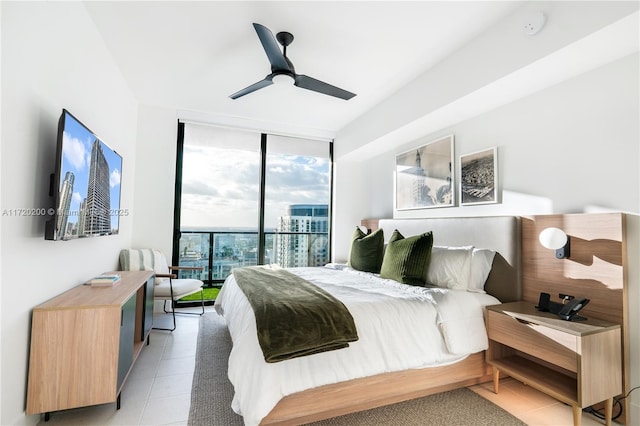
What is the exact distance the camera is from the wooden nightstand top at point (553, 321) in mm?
1851

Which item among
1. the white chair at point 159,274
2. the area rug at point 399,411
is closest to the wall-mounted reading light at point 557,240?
the area rug at point 399,411

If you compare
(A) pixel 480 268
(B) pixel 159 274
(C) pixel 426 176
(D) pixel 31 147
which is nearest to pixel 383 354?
(A) pixel 480 268

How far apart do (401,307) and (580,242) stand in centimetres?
130

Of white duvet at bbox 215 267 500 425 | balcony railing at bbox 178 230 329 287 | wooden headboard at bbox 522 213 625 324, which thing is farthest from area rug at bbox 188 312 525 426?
balcony railing at bbox 178 230 329 287

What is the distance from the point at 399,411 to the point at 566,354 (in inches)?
40.6

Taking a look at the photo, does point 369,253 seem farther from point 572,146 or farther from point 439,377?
point 572,146

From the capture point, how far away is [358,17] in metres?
2.45

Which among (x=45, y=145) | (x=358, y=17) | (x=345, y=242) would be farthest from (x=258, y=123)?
(x=45, y=145)

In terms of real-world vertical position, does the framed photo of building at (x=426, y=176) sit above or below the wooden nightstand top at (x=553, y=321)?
above

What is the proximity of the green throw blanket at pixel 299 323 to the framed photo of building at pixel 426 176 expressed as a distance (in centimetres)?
205

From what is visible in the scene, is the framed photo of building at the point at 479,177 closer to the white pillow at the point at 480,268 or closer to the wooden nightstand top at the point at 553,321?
the white pillow at the point at 480,268

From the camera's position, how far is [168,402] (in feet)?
7.09

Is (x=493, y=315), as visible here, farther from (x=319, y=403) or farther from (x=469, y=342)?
(x=319, y=403)

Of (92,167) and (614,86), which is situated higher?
(614,86)
